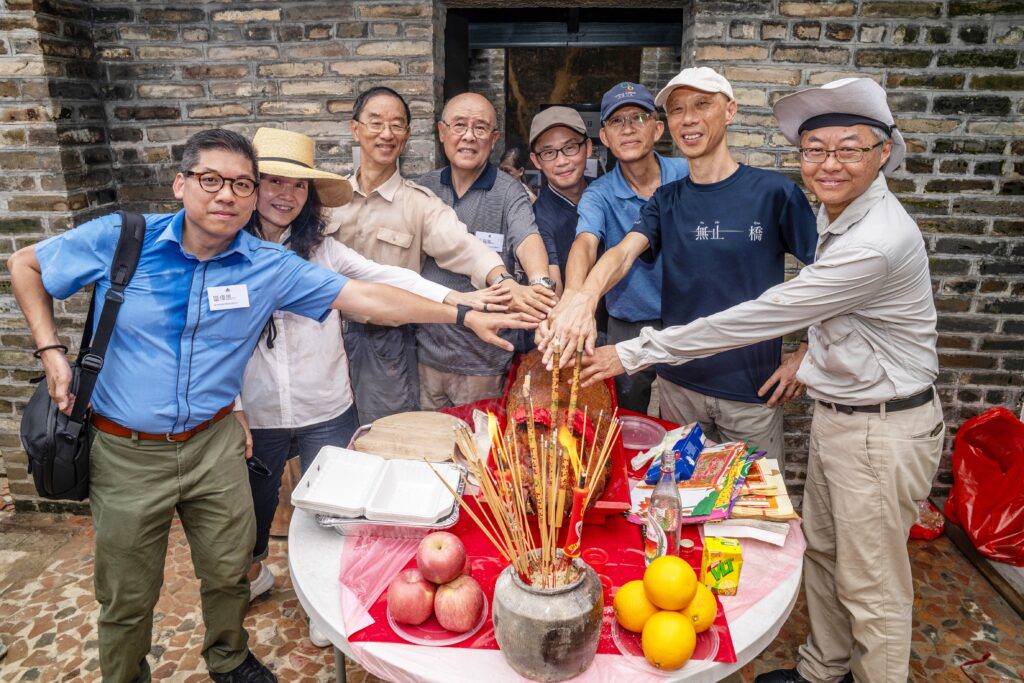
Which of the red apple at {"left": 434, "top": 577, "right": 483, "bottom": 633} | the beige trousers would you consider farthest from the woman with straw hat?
the red apple at {"left": 434, "top": 577, "right": 483, "bottom": 633}

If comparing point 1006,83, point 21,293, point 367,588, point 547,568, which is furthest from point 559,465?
point 1006,83

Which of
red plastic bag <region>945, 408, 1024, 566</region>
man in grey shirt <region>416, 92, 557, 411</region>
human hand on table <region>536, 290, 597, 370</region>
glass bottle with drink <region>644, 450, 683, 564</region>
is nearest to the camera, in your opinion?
glass bottle with drink <region>644, 450, 683, 564</region>

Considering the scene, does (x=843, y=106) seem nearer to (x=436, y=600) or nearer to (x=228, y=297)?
(x=436, y=600)

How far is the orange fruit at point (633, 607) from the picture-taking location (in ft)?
5.33

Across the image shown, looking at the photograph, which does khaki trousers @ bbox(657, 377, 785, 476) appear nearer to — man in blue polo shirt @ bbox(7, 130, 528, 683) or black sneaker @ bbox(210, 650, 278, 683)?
man in blue polo shirt @ bbox(7, 130, 528, 683)

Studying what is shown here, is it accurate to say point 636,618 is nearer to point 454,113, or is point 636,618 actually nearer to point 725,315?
point 725,315

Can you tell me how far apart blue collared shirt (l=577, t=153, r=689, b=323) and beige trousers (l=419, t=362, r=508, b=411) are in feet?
2.38

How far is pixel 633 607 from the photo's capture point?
1.63 m

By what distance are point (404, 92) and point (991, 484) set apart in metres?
3.60

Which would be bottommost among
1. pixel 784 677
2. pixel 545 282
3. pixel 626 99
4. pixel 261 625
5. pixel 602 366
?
pixel 261 625

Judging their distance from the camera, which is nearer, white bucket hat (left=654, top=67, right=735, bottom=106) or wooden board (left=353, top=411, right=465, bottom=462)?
wooden board (left=353, top=411, right=465, bottom=462)

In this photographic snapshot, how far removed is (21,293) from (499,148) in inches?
295

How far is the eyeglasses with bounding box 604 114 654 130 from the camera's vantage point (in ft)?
10.3

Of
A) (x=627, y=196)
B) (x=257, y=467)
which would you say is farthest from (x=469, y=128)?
(x=257, y=467)
